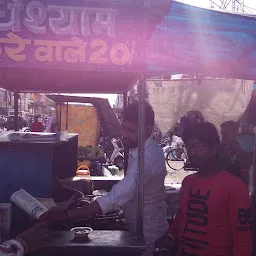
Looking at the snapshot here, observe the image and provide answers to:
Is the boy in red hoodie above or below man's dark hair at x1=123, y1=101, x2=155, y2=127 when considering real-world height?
below

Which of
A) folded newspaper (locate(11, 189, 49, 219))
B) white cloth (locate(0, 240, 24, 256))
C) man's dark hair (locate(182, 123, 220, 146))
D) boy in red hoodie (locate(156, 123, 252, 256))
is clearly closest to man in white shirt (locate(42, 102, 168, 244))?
boy in red hoodie (locate(156, 123, 252, 256))

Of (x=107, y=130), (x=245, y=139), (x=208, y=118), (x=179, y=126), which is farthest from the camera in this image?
(x=107, y=130)

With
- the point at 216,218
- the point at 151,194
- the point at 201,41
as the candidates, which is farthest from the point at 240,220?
the point at 201,41

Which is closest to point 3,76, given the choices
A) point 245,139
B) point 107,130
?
point 245,139

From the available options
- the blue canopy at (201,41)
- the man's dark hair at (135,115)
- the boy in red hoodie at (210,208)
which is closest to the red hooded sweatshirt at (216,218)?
the boy in red hoodie at (210,208)

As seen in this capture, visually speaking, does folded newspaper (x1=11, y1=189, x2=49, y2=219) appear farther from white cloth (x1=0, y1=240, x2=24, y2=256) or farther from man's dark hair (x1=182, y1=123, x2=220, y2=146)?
man's dark hair (x1=182, y1=123, x2=220, y2=146)

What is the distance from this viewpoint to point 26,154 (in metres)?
2.65

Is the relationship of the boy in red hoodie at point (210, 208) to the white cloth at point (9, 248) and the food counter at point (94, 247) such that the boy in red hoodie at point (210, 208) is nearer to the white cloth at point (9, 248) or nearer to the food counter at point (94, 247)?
the food counter at point (94, 247)

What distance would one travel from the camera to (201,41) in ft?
10.6

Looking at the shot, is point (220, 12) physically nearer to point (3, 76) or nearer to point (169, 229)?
point (169, 229)

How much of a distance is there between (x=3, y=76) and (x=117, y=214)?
74.3 inches

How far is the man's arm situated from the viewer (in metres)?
2.10

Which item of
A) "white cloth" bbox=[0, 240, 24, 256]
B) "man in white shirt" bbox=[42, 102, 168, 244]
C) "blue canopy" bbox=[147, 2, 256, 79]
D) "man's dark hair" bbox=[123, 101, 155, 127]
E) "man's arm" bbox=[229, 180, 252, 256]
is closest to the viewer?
"white cloth" bbox=[0, 240, 24, 256]

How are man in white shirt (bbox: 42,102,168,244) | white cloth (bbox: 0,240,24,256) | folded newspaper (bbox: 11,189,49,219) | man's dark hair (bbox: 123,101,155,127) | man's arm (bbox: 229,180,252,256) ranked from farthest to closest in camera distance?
man's dark hair (bbox: 123,101,155,127), man in white shirt (bbox: 42,102,168,244), folded newspaper (bbox: 11,189,49,219), man's arm (bbox: 229,180,252,256), white cloth (bbox: 0,240,24,256)
